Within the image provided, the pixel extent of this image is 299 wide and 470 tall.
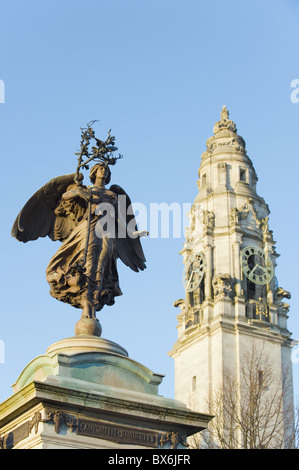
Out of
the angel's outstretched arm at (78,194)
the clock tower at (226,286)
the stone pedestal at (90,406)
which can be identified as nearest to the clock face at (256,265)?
the clock tower at (226,286)

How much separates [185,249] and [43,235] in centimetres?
6112

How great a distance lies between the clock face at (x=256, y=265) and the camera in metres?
69.9

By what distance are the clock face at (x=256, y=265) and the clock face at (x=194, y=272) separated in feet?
11.2

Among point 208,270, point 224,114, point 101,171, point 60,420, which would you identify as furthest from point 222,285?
point 60,420

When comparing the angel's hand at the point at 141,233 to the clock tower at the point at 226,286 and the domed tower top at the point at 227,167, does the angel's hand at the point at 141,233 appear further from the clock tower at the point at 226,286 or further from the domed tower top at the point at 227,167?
the domed tower top at the point at 227,167

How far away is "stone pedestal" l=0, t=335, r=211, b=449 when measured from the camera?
10289 millimetres

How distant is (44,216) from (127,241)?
4.45ft

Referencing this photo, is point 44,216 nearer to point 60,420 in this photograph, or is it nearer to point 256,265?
point 60,420

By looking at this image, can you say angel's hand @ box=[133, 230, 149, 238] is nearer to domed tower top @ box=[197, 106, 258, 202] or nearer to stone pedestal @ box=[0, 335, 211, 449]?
stone pedestal @ box=[0, 335, 211, 449]

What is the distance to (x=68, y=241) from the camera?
12.6 metres

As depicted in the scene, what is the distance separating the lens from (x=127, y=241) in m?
13.6

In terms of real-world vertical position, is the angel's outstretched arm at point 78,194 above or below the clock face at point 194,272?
below

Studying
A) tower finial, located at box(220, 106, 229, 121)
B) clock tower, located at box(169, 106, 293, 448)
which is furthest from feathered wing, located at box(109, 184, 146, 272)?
tower finial, located at box(220, 106, 229, 121)

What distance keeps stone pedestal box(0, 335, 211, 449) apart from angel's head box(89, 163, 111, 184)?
8.81 ft
